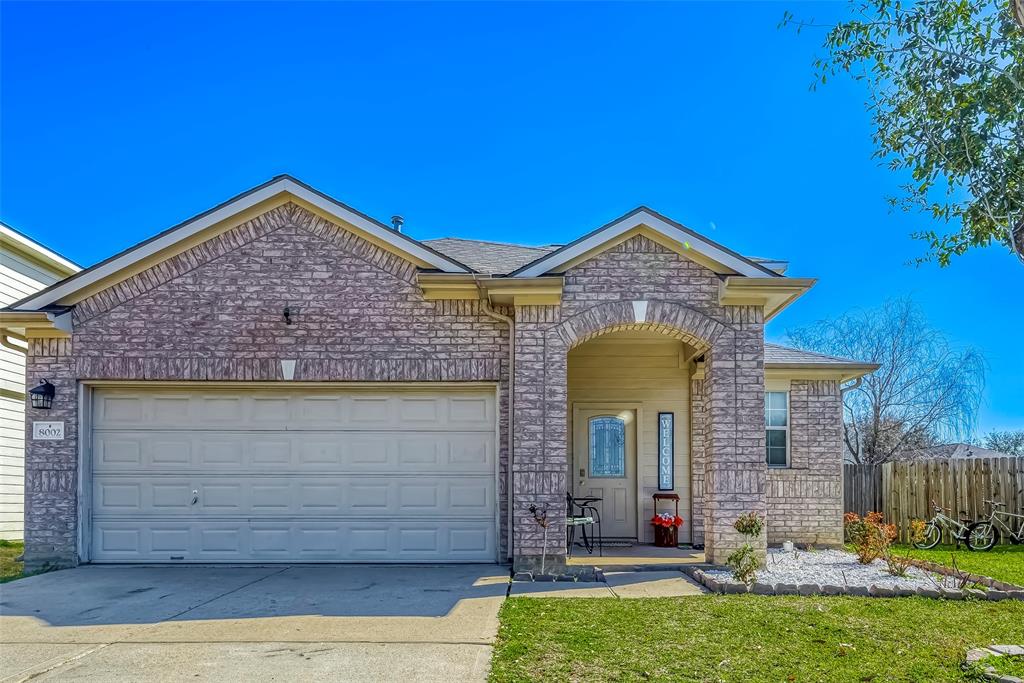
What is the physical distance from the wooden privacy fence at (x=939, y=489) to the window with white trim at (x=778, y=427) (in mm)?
3115

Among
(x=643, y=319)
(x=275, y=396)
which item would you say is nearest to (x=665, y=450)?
(x=643, y=319)

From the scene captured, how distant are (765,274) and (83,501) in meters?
8.86

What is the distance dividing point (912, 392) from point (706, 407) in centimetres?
1663

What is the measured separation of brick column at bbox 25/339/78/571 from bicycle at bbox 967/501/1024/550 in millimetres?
13486

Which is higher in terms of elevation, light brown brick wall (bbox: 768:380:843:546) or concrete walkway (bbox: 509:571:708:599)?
light brown brick wall (bbox: 768:380:843:546)

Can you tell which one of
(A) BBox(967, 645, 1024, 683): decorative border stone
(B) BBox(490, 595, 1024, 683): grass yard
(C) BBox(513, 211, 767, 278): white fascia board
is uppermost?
(C) BBox(513, 211, 767, 278): white fascia board

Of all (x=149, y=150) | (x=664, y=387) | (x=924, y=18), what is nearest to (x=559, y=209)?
(x=664, y=387)

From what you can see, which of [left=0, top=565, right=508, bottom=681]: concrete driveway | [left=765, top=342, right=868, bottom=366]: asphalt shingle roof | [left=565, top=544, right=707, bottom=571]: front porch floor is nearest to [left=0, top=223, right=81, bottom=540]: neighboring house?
[left=0, top=565, right=508, bottom=681]: concrete driveway

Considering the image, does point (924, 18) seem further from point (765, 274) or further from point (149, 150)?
point (149, 150)

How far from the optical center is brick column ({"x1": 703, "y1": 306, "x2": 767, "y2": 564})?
9.16m

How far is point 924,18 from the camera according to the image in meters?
8.76

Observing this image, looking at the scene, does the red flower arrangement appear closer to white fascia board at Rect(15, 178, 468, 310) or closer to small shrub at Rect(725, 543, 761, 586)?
small shrub at Rect(725, 543, 761, 586)

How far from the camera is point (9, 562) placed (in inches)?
425

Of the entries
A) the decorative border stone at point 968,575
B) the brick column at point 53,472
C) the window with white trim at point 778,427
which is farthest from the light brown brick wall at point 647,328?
the brick column at point 53,472
